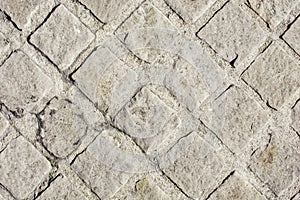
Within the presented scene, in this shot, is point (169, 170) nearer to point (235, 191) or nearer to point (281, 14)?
point (235, 191)

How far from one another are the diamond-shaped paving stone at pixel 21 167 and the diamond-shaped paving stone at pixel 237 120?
2.17ft

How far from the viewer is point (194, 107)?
→ 1.91m

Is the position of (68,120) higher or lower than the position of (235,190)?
lower

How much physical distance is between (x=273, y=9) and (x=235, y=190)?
2.26 ft

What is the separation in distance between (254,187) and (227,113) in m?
0.29

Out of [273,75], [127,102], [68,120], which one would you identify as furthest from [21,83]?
[273,75]

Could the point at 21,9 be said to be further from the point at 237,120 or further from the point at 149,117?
the point at 237,120

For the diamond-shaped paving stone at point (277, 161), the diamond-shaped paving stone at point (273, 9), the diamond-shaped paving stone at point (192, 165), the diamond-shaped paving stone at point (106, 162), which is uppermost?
the diamond-shaped paving stone at point (273, 9)

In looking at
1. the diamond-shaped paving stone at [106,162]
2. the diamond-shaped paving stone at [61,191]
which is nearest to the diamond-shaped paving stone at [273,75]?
the diamond-shaped paving stone at [106,162]

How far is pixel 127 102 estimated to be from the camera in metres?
1.91

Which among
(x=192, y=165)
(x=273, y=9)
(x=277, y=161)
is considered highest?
(x=273, y=9)

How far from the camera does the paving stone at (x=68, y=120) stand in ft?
6.24

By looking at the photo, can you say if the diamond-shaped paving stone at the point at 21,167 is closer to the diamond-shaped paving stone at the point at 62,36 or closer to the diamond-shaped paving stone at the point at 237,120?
the diamond-shaped paving stone at the point at 62,36

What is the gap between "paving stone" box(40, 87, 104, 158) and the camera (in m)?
1.90
